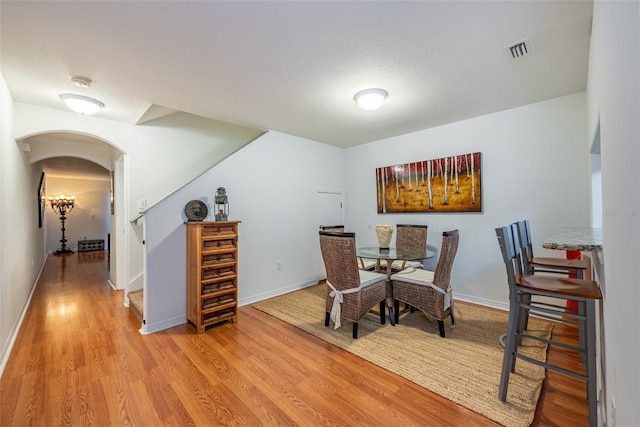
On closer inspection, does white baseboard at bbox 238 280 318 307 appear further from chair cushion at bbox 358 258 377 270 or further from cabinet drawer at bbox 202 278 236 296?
chair cushion at bbox 358 258 377 270

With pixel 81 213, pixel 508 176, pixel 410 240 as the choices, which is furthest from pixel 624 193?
pixel 81 213

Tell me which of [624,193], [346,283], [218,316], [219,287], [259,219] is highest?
[624,193]

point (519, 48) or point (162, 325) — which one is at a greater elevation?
point (519, 48)

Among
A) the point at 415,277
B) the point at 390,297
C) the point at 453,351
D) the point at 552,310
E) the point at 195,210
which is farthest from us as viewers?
the point at 195,210

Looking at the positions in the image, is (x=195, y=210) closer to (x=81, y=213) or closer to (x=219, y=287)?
(x=219, y=287)

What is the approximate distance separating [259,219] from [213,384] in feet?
7.16

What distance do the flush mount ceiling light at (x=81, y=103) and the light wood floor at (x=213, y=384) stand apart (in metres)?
2.31

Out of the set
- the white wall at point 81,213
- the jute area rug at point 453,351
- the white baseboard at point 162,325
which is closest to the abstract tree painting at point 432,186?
the jute area rug at point 453,351

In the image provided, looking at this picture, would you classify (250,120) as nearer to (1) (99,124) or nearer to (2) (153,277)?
(1) (99,124)

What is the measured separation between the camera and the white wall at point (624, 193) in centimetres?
67

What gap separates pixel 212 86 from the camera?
2488 mm

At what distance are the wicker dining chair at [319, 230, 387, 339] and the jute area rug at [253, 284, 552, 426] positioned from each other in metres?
0.24

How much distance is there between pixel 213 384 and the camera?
1905 mm

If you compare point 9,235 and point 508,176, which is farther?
point 508,176
